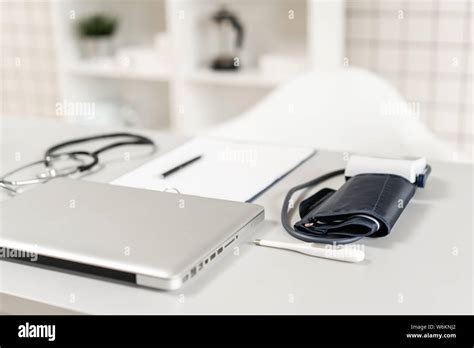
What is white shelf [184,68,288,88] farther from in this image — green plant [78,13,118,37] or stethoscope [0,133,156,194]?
stethoscope [0,133,156,194]

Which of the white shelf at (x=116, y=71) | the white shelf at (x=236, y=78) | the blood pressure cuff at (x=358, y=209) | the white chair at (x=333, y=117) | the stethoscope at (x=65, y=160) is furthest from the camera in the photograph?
the white shelf at (x=116, y=71)

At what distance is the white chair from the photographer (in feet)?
5.20

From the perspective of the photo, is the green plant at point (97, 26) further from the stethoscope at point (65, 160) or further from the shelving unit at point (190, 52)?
the stethoscope at point (65, 160)

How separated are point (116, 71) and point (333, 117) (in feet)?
3.97

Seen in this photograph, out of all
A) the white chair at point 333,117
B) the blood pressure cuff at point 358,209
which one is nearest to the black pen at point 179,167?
the blood pressure cuff at point 358,209

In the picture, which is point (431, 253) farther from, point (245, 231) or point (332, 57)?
point (332, 57)

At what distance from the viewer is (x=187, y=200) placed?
868mm

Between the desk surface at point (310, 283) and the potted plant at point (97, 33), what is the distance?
1.95m

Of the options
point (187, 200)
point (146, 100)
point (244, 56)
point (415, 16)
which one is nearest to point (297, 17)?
point (244, 56)

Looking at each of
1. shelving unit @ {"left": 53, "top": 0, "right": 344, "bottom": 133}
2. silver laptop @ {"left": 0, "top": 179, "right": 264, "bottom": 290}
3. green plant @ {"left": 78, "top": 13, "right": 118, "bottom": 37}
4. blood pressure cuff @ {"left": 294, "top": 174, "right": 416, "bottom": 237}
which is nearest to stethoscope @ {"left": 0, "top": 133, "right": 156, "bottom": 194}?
silver laptop @ {"left": 0, "top": 179, "right": 264, "bottom": 290}

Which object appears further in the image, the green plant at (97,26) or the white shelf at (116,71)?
the green plant at (97,26)

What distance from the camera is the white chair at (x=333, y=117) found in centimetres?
159

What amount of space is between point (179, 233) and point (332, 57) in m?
1.58

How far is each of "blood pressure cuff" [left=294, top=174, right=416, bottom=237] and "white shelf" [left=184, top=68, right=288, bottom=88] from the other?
1430mm
